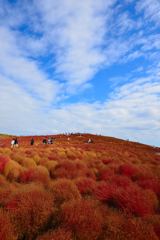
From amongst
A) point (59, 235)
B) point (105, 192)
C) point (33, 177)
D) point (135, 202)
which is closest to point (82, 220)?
point (59, 235)

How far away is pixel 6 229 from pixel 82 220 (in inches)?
52.2

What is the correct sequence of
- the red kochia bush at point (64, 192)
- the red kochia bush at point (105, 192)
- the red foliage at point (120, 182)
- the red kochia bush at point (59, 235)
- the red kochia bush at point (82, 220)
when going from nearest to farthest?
the red kochia bush at point (59, 235) → the red kochia bush at point (82, 220) → the red kochia bush at point (64, 192) → the red kochia bush at point (105, 192) → the red foliage at point (120, 182)

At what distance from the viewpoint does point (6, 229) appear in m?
4.52

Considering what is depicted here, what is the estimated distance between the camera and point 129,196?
623 centimetres

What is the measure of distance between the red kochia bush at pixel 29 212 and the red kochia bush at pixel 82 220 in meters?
0.42

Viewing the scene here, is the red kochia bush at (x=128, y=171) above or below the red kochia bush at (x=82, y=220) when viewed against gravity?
above

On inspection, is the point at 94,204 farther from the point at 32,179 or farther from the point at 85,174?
the point at 85,174

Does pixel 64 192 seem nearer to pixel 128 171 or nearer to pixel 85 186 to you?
pixel 85 186

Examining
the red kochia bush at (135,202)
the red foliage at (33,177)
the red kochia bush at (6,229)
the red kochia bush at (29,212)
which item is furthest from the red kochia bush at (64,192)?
the red foliage at (33,177)

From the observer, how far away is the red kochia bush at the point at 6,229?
4367mm

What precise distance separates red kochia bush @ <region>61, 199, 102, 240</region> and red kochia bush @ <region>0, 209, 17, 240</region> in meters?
0.92

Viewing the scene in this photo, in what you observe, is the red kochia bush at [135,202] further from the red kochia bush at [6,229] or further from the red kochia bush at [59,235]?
the red kochia bush at [6,229]

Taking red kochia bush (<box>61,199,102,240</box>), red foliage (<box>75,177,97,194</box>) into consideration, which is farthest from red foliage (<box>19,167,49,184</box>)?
red kochia bush (<box>61,199,102,240</box>)

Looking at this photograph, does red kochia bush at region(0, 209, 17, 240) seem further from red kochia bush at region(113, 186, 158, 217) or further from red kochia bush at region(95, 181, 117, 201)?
red kochia bush at region(95, 181, 117, 201)
